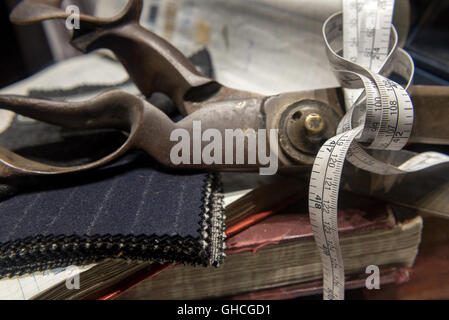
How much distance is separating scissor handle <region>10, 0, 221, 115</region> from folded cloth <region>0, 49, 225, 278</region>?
4.9 inches

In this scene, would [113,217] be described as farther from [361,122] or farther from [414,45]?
[414,45]

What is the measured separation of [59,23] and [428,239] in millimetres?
984

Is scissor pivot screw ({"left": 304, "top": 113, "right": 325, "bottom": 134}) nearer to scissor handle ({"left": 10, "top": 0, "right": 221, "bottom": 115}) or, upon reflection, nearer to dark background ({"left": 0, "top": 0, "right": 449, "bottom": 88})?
scissor handle ({"left": 10, "top": 0, "right": 221, "bottom": 115})

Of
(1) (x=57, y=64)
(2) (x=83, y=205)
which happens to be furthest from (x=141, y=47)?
(1) (x=57, y=64)

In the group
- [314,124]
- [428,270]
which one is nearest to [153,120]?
[314,124]

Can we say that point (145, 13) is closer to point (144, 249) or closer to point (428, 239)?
point (144, 249)

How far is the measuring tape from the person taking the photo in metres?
0.40

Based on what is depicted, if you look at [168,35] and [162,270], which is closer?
[162,270]

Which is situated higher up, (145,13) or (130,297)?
(145,13)

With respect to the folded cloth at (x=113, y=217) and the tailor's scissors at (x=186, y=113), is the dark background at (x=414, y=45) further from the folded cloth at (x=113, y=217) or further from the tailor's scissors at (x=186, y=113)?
the folded cloth at (x=113, y=217)

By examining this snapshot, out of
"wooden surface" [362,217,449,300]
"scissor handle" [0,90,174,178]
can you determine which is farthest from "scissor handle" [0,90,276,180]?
"wooden surface" [362,217,449,300]

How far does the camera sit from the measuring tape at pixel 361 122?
40 cm

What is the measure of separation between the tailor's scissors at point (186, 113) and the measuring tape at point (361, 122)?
4 cm

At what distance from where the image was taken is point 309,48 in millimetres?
723
